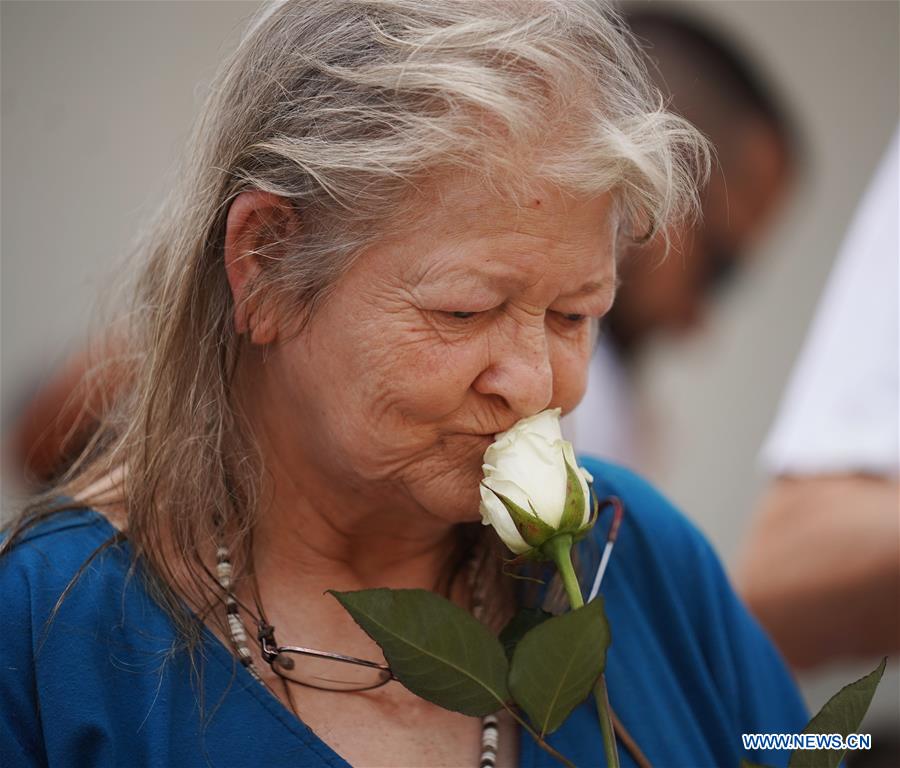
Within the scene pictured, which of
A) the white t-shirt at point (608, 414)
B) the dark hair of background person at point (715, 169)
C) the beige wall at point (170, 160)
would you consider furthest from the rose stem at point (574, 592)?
the dark hair of background person at point (715, 169)

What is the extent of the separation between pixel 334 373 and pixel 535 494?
0.31 m

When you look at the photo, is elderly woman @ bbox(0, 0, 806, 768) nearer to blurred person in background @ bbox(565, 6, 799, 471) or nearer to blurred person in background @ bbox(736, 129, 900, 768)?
blurred person in background @ bbox(736, 129, 900, 768)

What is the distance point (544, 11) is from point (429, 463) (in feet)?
1.84

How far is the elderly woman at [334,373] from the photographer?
50.1 inches

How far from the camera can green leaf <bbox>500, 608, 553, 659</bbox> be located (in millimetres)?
1403

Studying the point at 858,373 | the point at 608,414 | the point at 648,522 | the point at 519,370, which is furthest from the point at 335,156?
the point at 608,414

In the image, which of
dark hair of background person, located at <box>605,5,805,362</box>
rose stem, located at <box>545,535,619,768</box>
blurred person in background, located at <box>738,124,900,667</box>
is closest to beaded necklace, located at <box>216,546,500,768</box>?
→ rose stem, located at <box>545,535,619,768</box>

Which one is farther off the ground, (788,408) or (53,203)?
(788,408)

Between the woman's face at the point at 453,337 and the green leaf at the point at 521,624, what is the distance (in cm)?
15

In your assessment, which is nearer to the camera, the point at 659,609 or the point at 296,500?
the point at 296,500

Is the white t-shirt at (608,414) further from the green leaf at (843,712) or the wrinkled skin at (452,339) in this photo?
the green leaf at (843,712)

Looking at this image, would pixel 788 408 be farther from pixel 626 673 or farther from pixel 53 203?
pixel 53 203

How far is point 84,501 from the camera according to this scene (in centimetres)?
146

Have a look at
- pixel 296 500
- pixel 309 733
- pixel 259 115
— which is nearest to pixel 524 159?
pixel 259 115
